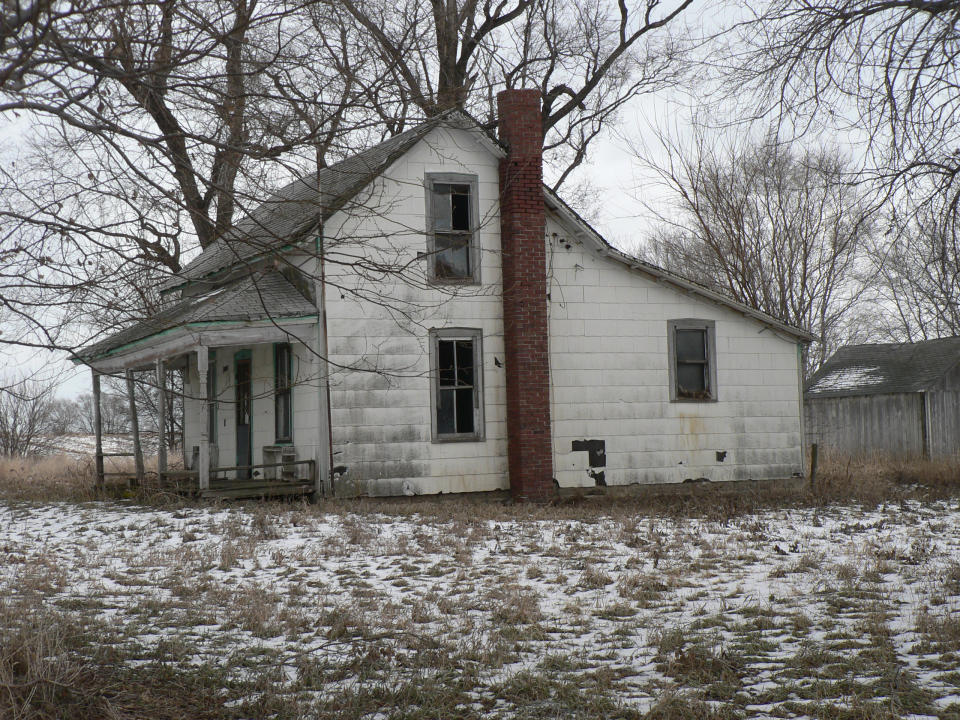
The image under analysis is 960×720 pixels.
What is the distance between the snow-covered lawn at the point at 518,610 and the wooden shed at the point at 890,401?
1737 cm

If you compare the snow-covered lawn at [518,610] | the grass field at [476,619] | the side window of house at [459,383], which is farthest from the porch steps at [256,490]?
the side window of house at [459,383]

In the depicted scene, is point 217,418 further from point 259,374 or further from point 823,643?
point 823,643

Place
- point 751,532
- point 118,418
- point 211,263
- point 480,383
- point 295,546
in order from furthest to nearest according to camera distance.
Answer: point 118,418 < point 211,263 < point 480,383 < point 751,532 < point 295,546

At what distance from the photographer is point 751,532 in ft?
40.9

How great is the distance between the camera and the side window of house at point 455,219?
16.5 meters

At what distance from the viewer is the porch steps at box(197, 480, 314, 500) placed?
50.4 feet

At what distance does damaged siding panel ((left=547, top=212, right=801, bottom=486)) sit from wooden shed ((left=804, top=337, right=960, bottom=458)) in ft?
39.4

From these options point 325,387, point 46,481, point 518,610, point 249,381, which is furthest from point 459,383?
point 46,481

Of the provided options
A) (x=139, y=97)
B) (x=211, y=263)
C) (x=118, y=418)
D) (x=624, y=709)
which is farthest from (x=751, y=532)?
(x=118, y=418)

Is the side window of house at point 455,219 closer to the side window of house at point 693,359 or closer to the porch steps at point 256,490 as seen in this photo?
the side window of house at point 693,359

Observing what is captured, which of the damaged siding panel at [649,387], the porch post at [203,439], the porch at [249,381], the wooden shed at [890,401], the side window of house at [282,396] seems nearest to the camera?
the porch post at [203,439]

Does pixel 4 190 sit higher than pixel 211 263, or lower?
lower

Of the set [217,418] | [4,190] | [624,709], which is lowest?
[624,709]

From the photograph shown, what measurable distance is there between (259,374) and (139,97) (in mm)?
11533
